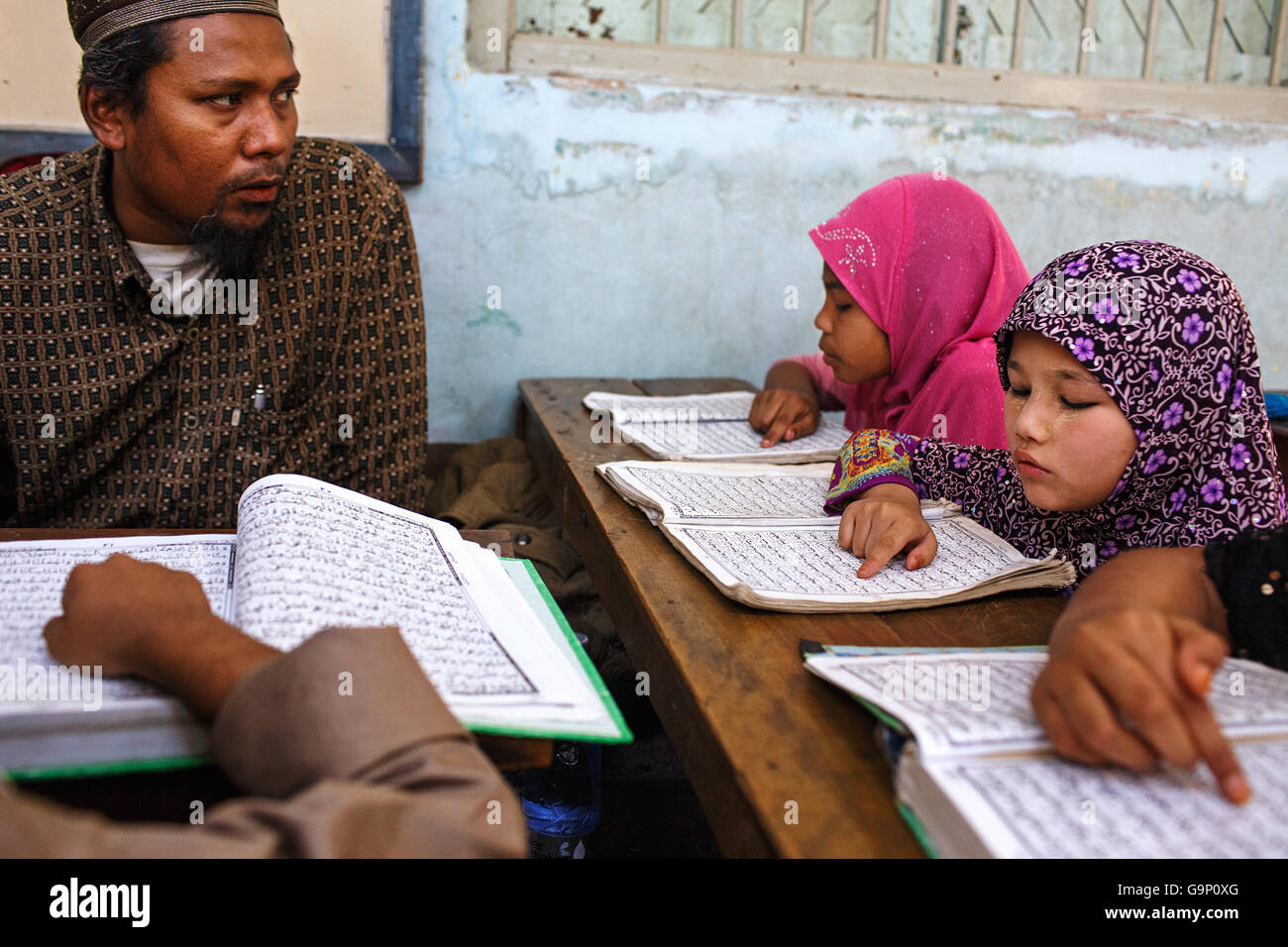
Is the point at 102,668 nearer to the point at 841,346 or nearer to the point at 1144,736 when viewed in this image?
the point at 1144,736

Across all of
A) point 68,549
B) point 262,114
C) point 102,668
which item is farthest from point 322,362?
point 102,668

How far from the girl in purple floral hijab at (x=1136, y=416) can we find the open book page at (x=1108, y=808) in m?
0.49

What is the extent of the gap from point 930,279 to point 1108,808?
1500 mm

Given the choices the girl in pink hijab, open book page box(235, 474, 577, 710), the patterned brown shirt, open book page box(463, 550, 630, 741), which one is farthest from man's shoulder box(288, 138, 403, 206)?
open book page box(463, 550, 630, 741)

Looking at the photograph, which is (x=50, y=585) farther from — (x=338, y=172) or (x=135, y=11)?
(x=338, y=172)

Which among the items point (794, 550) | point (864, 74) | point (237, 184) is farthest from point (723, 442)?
point (864, 74)

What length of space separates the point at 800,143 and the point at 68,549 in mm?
2301

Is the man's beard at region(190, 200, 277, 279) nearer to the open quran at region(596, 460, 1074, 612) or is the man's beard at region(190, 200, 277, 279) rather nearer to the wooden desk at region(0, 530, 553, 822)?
the open quran at region(596, 460, 1074, 612)

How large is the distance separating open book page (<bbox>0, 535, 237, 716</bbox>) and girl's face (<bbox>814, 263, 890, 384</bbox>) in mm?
1327

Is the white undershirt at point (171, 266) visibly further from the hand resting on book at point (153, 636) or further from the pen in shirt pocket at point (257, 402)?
the hand resting on book at point (153, 636)

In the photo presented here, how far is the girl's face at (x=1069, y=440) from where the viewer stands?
124 cm

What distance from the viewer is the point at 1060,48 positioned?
3006 millimetres

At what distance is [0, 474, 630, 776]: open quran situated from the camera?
28.3 inches

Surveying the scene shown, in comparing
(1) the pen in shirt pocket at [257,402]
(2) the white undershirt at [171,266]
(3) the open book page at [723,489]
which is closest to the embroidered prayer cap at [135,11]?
(2) the white undershirt at [171,266]
